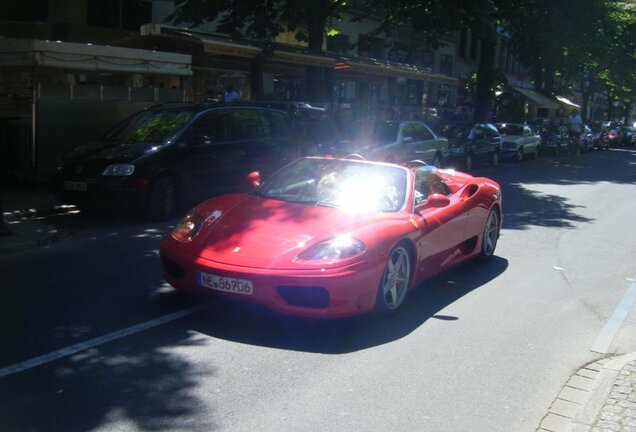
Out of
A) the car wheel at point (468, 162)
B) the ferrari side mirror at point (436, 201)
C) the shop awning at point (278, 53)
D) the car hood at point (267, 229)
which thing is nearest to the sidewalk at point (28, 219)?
the car hood at point (267, 229)

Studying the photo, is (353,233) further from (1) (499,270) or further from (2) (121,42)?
(2) (121,42)

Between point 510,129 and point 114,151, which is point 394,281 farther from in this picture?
point 510,129

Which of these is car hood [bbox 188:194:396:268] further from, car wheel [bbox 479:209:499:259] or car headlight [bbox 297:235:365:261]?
car wheel [bbox 479:209:499:259]

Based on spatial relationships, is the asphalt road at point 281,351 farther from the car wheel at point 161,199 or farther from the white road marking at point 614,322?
the car wheel at point 161,199

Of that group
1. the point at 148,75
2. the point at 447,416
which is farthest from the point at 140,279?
the point at 148,75

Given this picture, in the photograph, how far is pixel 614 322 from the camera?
600cm

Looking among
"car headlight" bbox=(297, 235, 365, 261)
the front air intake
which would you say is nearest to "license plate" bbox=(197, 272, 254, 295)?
the front air intake

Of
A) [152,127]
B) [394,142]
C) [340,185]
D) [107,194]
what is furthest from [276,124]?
[340,185]

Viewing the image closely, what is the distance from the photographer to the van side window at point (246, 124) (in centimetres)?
1145

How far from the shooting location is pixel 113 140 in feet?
34.6

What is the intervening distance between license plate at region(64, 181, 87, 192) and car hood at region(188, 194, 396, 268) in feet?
14.0

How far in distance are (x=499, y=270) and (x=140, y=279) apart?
406 cm

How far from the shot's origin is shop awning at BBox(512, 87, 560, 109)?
41.3 m

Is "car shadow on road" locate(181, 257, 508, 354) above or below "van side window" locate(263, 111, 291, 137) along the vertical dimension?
below
